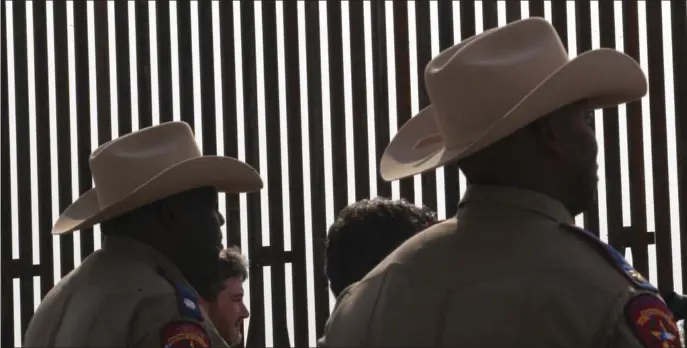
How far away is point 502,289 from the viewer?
7.63 feet

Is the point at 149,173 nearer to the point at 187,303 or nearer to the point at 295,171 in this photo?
the point at 187,303

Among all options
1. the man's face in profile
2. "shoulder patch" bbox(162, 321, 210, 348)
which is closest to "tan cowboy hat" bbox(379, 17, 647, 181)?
"shoulder patch" bbox(162, 321, 210, 348)

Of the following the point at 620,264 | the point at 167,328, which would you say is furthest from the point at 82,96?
the point at 620,264

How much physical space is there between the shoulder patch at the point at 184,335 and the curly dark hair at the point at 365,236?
1.45 feet

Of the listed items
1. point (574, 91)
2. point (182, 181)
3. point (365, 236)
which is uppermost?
point (574, 91)

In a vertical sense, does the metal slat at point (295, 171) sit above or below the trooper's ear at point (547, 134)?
below

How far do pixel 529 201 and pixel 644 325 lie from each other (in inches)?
11.2

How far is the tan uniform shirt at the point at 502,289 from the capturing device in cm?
226

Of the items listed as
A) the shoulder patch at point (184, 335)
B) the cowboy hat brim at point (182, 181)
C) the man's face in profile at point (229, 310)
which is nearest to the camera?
the shoulder patch at point (184, 335)

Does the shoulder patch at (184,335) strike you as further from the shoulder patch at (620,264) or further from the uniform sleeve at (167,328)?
the shoulder patch at (620,264)

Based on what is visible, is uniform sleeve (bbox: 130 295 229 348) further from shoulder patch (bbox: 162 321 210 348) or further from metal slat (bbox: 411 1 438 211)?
metal slat (bbox: 411 1 438 211)

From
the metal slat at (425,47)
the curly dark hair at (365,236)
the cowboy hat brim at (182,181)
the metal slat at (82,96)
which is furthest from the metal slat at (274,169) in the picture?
the curly dark hair at (365,236)

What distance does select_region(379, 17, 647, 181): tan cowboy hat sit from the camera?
2.42 meters

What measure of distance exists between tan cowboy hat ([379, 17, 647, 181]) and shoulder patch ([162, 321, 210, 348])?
817 millimetres
